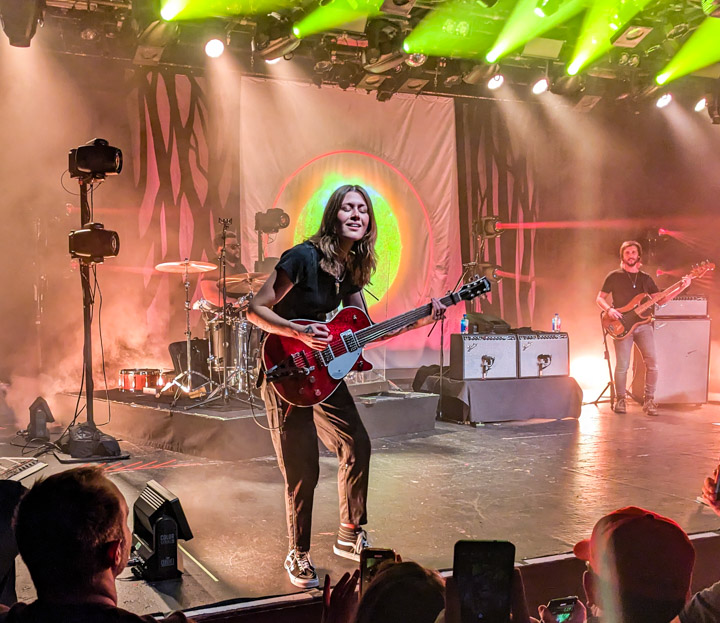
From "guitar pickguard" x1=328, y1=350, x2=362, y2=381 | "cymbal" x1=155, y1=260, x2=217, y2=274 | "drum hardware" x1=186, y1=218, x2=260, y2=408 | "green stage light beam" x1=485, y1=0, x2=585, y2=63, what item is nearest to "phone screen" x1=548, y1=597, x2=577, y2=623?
"guitar pickguard" x1=328, y1=350, x2=362, y2=381

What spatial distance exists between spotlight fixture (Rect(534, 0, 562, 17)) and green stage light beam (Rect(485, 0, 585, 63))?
0.95m

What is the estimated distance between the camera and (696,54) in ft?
31.7

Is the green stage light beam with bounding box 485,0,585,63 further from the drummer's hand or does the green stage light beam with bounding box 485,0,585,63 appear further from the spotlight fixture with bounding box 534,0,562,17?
the drummer's hand

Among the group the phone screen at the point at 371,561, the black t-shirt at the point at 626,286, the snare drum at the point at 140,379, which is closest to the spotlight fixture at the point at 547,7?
the black t-shirt at the point at 626,286

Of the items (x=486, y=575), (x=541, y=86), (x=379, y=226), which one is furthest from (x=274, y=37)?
(x=486, y=575)

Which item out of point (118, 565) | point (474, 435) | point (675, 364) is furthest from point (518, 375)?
point (118, 565)

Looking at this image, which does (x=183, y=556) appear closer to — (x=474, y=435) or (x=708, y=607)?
(x=708, y=607)

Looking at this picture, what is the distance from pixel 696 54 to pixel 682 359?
4.41m

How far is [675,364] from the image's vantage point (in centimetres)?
880

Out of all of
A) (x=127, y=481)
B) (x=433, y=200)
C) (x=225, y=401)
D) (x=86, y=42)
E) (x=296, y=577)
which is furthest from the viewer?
(x=433, y=200)

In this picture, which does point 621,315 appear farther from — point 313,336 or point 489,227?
point 313,336

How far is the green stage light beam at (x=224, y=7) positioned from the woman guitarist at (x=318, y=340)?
5585 mm

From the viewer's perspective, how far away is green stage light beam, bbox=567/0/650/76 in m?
8.02

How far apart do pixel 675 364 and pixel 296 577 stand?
289 inches
